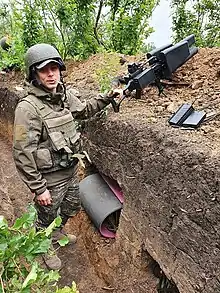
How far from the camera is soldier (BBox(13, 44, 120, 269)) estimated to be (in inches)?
114

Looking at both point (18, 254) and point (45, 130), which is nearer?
point (18, 254)

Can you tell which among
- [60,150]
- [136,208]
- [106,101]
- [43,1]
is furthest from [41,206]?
[43,1]

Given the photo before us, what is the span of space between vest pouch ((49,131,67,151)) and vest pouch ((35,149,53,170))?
8cm

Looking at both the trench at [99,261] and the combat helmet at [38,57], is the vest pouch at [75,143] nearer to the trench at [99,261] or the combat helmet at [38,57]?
the combat helmet at [38,57]

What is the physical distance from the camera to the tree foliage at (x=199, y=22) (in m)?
7.18

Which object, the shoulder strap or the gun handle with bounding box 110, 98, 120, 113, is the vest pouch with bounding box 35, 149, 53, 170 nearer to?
the shoulder strap

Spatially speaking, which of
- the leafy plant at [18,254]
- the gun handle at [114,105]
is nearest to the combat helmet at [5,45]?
the gun handle at [114,105]

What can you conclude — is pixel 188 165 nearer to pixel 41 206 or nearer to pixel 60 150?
pixel 60 150

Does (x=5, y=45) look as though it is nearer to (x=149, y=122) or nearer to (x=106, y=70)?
(x=106, y=70)

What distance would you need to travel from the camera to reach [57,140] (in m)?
2.99

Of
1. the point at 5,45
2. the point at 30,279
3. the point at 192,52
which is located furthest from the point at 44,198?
the point at 5,45

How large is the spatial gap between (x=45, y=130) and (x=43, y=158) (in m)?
0.22

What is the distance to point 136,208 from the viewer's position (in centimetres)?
309

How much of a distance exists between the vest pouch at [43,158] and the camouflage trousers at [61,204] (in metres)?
0.29
